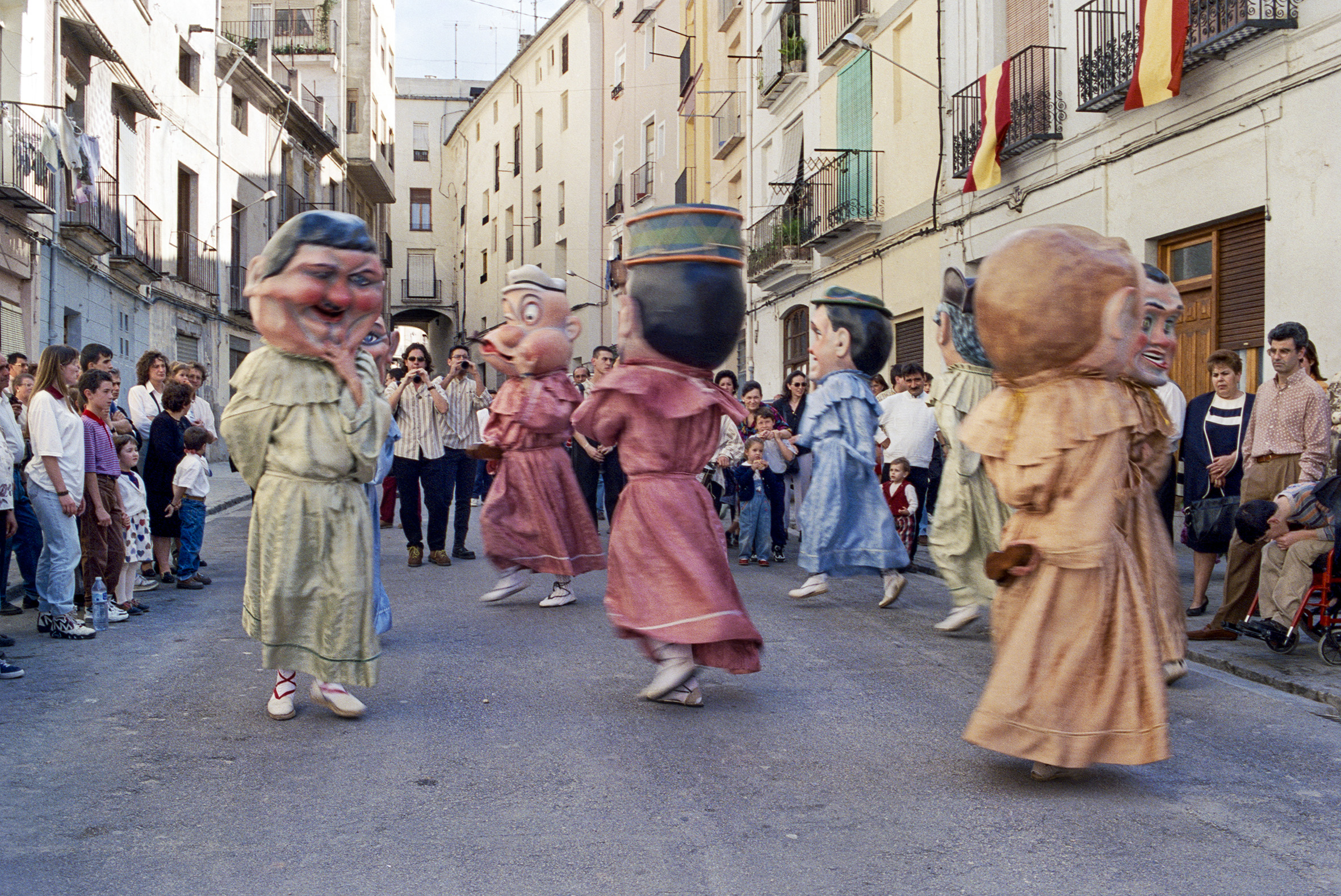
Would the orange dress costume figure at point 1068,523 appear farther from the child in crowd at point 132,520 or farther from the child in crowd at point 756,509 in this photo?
the child in crowd at point 756,509

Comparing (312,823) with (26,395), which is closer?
(312,823)

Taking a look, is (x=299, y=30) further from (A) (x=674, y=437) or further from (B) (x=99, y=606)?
(A) (x=674, y=437)

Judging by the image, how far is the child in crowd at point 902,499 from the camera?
9.67m

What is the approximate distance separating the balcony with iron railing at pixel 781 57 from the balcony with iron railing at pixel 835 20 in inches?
24.6

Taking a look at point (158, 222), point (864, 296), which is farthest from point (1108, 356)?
point (158, 222)

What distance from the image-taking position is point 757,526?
33.0 feet

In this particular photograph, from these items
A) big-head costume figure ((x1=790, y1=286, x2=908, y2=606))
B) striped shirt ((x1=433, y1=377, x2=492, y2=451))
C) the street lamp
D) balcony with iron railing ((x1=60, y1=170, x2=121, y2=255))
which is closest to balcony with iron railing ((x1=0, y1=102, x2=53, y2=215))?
balcony with iron railing ((x1=60, y1=170, x2=121, y2=255))

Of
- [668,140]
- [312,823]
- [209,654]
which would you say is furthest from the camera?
[668,140]

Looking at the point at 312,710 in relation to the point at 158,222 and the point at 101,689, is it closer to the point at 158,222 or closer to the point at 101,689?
the point at 101,689

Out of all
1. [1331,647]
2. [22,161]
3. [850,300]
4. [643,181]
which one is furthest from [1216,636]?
[643,181]

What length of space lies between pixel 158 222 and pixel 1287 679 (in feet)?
71.1

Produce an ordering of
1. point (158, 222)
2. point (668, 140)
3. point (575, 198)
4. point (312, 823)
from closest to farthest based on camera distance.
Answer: point (312, 823), point (158, 222), point (668, 140), point (575, 198)

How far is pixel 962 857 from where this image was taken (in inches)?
136

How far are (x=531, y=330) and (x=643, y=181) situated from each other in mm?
26412
